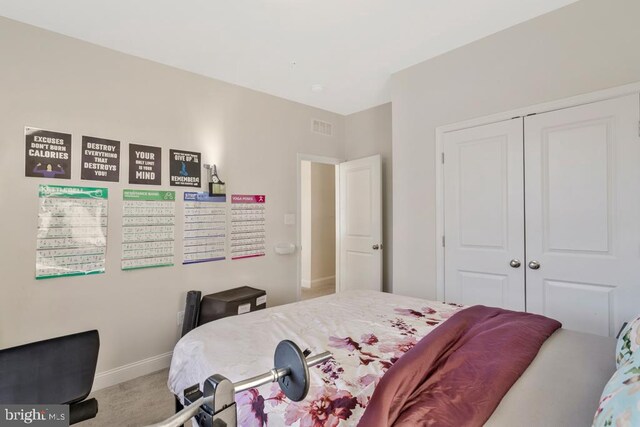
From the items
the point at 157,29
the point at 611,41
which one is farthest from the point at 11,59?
the point at 611,41

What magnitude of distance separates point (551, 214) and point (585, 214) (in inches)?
7.4

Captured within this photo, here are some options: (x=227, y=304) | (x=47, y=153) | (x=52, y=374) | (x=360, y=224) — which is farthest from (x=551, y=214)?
(x=47, y=153)

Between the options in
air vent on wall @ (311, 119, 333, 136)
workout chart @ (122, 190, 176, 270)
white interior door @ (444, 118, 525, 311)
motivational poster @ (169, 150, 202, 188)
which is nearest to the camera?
white interior door @ (444, 118, 525, 311)

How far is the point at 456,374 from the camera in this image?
1139 millimetres

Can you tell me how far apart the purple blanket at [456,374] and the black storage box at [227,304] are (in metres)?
1.97

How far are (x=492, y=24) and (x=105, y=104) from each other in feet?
10.3

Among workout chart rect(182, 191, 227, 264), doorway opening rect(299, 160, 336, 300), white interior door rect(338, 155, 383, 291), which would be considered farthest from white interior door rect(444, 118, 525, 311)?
doorway opening rect(299, 160, 336, 300)

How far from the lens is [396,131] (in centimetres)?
320

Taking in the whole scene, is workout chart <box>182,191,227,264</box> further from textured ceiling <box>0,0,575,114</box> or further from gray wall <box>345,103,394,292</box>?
gray wall <box>345,103,394,292</box>

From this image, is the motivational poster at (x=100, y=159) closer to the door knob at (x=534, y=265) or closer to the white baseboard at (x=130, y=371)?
the white baseboard at (x=130, y=371)

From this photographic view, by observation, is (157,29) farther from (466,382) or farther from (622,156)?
(622,156)

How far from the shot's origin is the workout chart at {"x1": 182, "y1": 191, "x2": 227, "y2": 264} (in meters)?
3.04

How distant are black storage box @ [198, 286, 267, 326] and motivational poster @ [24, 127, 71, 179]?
1.51 meters

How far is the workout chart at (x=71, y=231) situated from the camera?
2324mm
